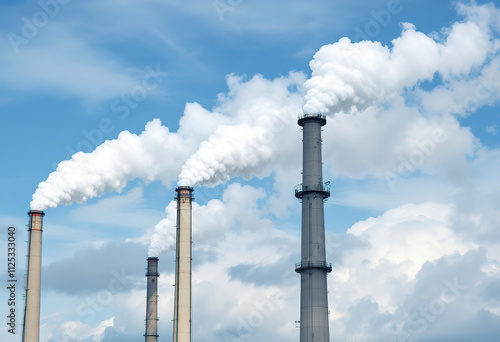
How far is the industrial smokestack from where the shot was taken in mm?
63062

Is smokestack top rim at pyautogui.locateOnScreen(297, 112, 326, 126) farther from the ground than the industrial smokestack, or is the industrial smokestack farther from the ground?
smokestack top rim at pyautogui.locateOnScreen(297, 112, 326, 126)

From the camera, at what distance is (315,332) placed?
62.0 metres

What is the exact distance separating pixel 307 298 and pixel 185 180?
48.6 feet

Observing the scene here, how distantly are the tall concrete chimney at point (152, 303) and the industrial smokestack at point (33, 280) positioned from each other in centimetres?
2316

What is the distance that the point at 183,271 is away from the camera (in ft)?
207

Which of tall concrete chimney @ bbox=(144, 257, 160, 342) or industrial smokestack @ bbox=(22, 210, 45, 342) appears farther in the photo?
tall concrete chimney @ bbox=(144, 257, 160, 342)

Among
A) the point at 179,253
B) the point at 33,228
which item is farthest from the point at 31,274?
the point at 179,253

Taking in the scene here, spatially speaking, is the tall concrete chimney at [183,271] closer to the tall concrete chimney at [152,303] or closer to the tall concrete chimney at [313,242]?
→ the tall concrete chimney at [313,242]

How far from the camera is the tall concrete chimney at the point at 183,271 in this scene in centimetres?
6253

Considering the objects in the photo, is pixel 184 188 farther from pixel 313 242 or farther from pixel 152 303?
pixel 152 303

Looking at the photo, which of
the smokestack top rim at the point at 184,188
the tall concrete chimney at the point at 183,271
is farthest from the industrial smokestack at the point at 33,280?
the smokestack top rim at the point at 184,188

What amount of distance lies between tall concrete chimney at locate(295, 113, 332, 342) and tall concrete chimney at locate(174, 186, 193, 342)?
31.0ft

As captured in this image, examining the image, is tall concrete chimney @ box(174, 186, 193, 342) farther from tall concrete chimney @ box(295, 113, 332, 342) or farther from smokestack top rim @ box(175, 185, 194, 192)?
tall concrete chimney @ box(295, 113, 332, 342)

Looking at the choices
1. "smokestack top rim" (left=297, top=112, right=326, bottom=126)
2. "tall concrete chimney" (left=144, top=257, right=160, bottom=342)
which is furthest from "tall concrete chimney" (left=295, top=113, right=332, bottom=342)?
"tall concrete chimney" (left=144, top=257, right=160, bottom=342)
